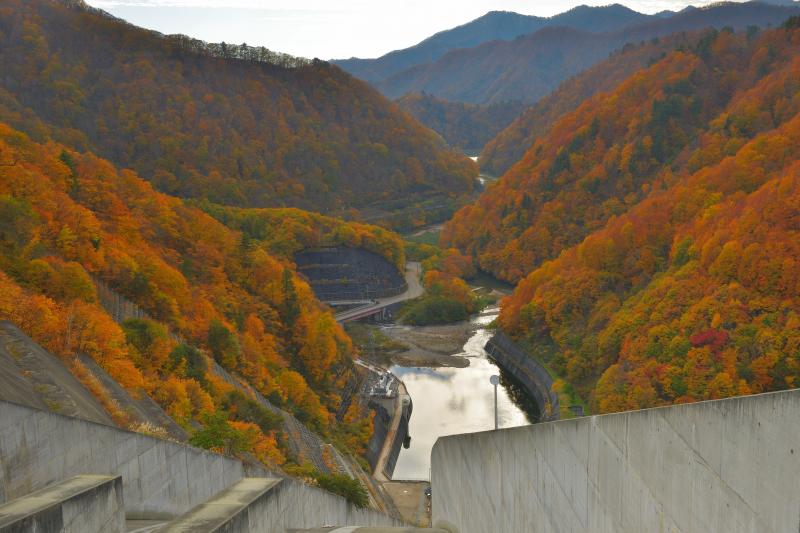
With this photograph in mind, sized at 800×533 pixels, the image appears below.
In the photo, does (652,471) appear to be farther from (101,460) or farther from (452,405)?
(452,405)

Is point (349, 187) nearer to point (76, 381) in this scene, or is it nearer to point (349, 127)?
point (349, 127)

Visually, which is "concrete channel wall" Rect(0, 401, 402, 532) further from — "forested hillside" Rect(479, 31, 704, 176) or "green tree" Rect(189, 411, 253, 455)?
"forested hillside" Rect(479, 31, 704, 176)

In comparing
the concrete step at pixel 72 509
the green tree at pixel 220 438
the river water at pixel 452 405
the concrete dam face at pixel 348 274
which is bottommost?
the river water at pixel 452 405

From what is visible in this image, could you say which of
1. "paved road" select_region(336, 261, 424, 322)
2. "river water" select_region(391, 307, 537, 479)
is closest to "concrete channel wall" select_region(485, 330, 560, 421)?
"river water" select_region(391, 307, 537, 479)

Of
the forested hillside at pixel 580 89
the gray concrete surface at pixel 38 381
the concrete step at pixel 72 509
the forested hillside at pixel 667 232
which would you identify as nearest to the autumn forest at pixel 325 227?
the forested hillside at pixel 667 232

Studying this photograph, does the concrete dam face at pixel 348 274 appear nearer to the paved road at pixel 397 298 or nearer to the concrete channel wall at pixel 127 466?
the paved road at pixel 397 298

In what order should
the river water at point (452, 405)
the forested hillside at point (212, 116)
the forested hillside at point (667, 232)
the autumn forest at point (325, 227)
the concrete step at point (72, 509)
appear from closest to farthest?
the concrete step at point (72, 509) → the autumn forest at point (325, 227) → the forested hillside at point (667, 232) → the river water at point (452, 405) → the forested hillside at point (212, 116)

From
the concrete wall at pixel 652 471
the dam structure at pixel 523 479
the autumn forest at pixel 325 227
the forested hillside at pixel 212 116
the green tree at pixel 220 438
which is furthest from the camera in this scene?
the forested hillside at pixel 212 116
